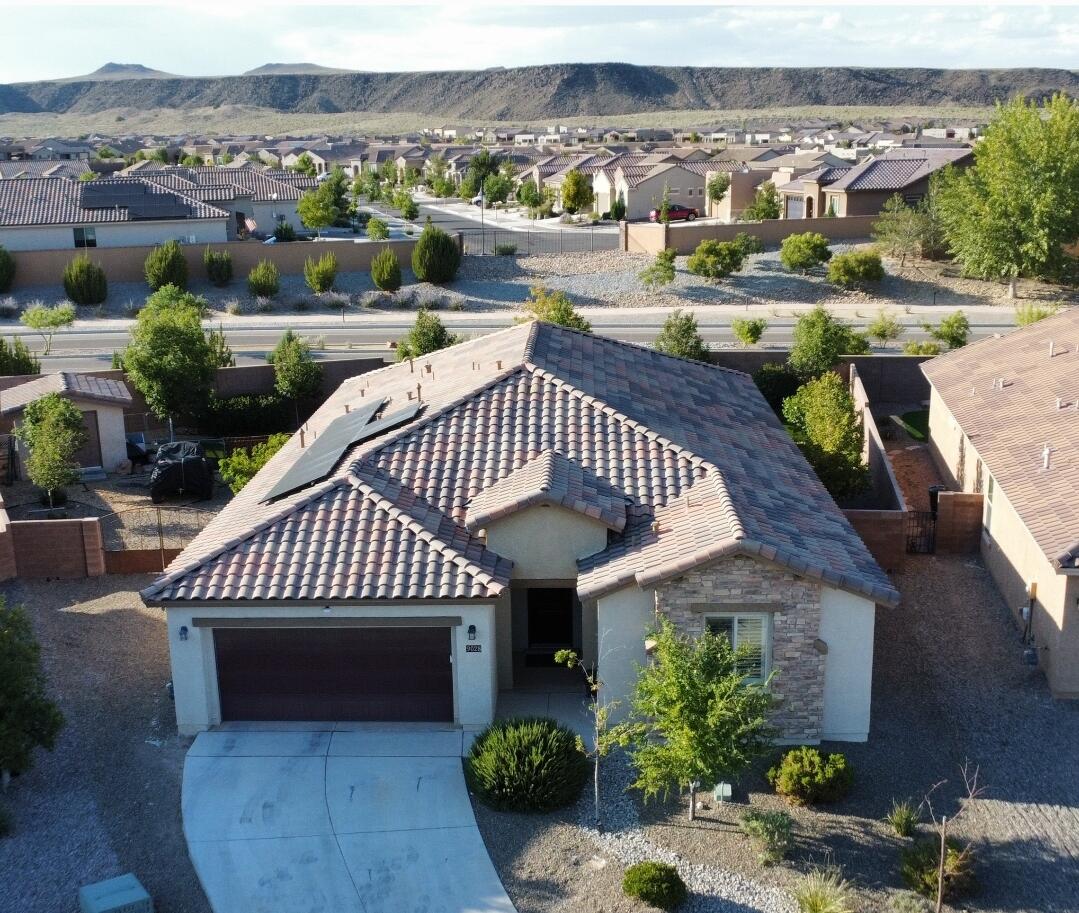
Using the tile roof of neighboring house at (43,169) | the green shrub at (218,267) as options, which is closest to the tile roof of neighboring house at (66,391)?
the green shrub at (218,267)

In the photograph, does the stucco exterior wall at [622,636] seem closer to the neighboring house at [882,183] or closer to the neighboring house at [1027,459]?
the neighboring house at [1027,459]

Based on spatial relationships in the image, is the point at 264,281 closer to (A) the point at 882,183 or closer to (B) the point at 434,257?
(B) the point at 434,257

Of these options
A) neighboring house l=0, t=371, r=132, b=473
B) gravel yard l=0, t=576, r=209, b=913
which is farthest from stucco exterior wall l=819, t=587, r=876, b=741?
neighboring house l=0, t=371, r=132, b=473

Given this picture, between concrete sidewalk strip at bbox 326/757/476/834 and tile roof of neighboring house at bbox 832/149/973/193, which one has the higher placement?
tile roof of neighboring house at bbox 832/149/973/193

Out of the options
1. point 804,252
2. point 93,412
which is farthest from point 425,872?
point 804,252

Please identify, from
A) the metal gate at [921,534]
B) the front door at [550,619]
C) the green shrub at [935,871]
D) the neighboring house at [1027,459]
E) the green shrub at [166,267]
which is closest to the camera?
the green shrub at [935,871]

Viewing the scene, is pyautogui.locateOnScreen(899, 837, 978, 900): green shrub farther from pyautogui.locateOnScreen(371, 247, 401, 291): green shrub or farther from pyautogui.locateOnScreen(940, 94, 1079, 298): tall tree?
pyautogui.locateOnScreen(371, 247, 401, 291): green shrub
